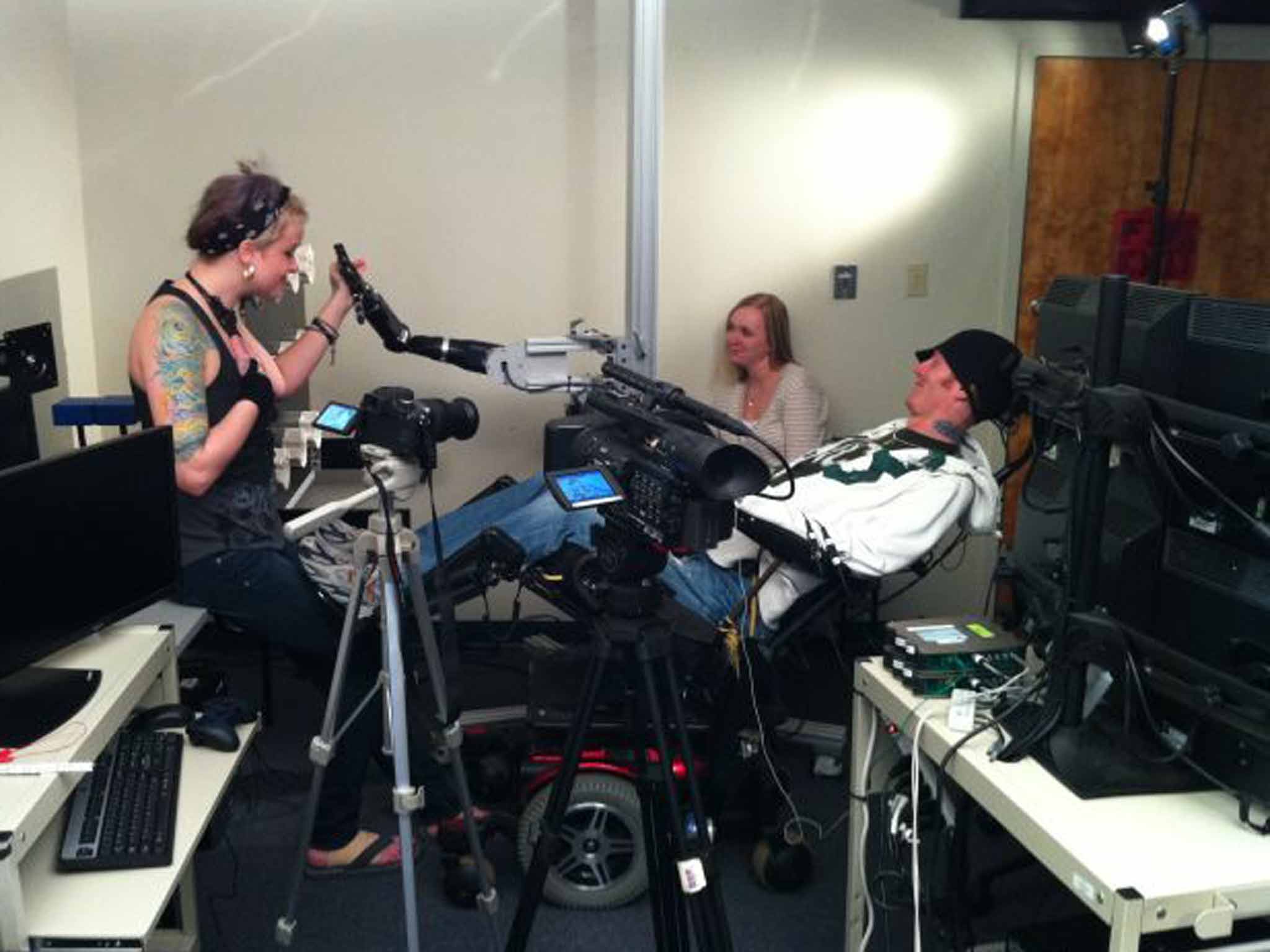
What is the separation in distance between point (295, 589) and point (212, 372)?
0.46 metres

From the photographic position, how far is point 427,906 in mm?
2531

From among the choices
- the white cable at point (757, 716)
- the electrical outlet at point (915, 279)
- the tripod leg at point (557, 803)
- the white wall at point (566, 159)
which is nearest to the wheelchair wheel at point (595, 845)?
the white cable at point (757, 716)

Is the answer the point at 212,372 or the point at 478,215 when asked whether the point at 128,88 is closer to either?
the point at 478,215

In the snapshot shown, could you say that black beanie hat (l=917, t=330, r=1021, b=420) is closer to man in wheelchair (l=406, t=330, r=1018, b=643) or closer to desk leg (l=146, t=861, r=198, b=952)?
man in wheelchair (l=406, t=330, r=1018, b=643)

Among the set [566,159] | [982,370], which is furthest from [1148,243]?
[566,159]

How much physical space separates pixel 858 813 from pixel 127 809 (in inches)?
46.6

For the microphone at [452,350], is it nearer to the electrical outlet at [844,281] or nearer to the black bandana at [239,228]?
the black bandana at [239,228]

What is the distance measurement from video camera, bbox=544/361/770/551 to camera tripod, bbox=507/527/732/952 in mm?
119

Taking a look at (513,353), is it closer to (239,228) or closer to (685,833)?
(239,228)

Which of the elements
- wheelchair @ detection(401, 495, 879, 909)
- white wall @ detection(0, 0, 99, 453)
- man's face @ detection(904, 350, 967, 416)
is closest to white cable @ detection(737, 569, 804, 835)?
wheelchair @ detection(401, 495, 879, 909)

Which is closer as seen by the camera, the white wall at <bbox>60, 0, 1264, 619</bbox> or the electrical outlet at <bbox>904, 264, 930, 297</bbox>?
the white wall at <bbox>60, 0, 1264, 619</bbox>

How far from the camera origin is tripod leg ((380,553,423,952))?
2.02 meters

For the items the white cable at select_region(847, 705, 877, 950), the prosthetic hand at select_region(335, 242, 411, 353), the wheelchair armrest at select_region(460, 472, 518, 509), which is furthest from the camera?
the wheelchair armrest at select_region(460, 472, 518, 509)

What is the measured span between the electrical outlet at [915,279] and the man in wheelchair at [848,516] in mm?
1180
